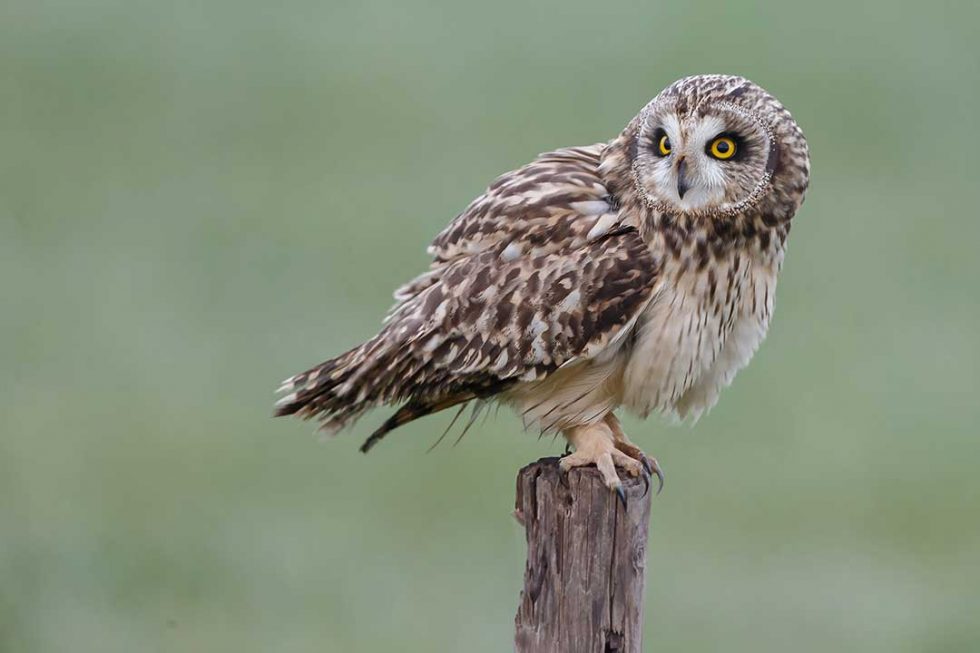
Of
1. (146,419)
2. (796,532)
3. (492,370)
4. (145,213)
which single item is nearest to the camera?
(492,370)

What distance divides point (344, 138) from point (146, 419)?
477 centimetres

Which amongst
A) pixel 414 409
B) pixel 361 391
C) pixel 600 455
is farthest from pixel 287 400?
pixel 600 455

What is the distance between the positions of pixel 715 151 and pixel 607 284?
1.57 feet

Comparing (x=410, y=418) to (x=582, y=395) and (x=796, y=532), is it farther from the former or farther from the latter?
(x=796, y=532)

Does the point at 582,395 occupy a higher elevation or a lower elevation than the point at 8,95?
lower

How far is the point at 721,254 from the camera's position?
5.38 meters

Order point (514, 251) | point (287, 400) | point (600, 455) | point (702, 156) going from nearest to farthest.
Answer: point (702, 156) < point (600, 455) < point (514, 251) < point (287, 400)

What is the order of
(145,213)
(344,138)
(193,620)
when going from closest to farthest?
(193,620)
(145,213)
(344,138)

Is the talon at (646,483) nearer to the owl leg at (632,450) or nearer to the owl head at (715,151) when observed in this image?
the owl leg at (632,450)

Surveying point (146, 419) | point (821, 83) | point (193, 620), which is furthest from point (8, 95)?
point (193, 620)

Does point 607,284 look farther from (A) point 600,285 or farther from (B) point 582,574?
(B) point 582,574

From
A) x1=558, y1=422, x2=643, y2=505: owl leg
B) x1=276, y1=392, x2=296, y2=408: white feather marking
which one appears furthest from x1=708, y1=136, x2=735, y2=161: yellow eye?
x1=276, y1=392, x2=296, y2=408: white feather marking

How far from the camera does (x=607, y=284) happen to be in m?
5.25

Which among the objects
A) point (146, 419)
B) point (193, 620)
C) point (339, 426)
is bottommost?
point (339, 426)
